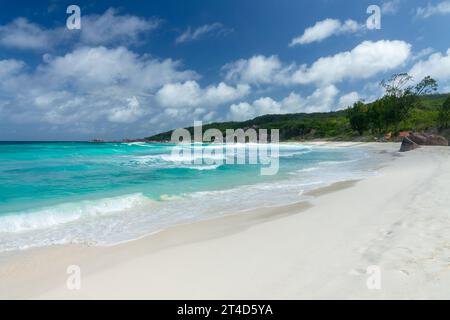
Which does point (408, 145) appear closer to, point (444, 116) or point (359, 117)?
point (444, 116)

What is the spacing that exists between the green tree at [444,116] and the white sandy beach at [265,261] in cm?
5235

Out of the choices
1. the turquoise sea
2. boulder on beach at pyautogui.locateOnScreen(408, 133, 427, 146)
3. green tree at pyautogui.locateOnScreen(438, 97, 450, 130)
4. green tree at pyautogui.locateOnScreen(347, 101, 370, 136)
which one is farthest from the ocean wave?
green tree at pyautogui.locateOnScreen(347, 101, 370, 136)

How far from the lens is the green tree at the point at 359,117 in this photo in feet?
227

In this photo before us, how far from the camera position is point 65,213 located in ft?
26.7

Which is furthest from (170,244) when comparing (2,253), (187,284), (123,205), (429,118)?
(429,118)

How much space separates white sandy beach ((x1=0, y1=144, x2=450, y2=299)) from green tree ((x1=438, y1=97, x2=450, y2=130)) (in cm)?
5235

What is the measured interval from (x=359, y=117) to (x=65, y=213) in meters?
74.3

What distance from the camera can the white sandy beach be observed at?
3379 mm

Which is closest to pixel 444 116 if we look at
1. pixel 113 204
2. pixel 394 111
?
pixel 394 111

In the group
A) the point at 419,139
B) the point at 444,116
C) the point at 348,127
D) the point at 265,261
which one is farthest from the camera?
the point at 348,127

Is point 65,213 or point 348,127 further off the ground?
point 348,127

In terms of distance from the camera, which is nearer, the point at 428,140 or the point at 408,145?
the point at 408,145

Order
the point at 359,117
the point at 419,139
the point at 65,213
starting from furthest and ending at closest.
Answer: the point at 359,117
the point at 419,139
the point at 65,213

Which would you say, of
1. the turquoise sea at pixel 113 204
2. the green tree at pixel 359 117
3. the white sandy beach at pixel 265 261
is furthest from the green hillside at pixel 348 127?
the white sandy beach at pixel 265 261
